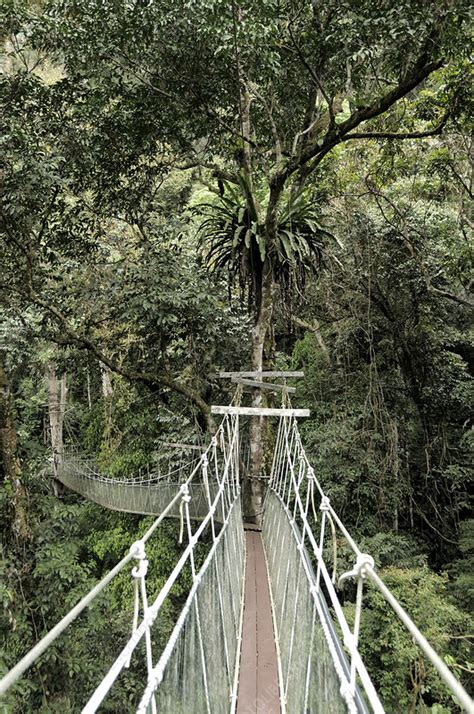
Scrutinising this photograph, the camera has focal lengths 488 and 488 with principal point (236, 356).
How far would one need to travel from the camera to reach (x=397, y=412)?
5363 mm

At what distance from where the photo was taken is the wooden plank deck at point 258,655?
4.74 feet

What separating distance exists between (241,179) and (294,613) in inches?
118

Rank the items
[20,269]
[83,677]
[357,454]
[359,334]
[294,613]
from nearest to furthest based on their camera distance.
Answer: [294,613] → [83,677] → [20,269] → [357,454] → [359,334]

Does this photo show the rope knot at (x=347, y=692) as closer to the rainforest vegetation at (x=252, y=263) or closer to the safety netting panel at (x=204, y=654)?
the safety netting panel at (x=204, y=654)

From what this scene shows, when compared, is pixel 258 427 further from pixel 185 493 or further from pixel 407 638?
pixel 185 493

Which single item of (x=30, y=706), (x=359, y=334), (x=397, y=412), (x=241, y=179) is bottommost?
(x=30, y=706)

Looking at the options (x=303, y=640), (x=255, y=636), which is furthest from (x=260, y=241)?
(x=303, y=640)

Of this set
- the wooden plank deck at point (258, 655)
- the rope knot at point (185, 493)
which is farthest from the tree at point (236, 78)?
the rope knot at point (185, 493)

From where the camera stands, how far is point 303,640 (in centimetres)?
122

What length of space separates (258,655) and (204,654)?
30.1 inches

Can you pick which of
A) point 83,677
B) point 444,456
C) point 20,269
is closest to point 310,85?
point 20,269

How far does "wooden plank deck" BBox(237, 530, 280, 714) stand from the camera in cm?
144

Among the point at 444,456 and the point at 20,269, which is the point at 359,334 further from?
the point at 20,269

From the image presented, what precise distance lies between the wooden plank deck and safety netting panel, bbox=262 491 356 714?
0.04m
